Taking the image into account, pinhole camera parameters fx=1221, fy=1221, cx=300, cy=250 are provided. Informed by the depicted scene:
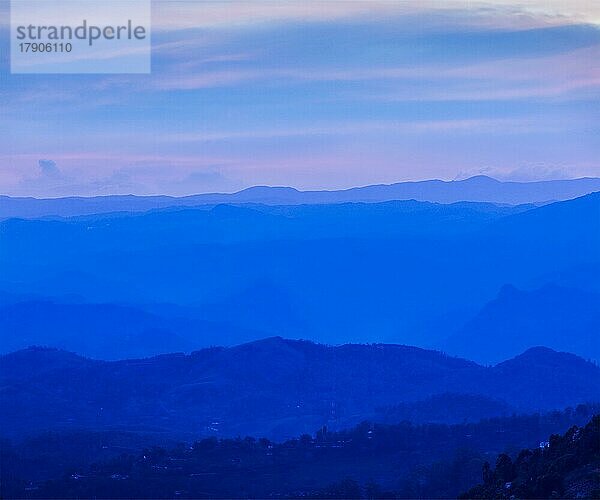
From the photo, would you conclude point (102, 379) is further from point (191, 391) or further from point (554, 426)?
point (554, 426)

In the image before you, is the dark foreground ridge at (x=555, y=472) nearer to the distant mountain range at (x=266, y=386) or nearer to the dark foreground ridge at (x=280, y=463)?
the dark foreground ridge at (x=280, y=463)

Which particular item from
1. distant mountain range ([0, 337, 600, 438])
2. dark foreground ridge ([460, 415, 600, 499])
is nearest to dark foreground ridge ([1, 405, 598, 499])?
dark foreground ridge ([460, 415, 600, 499])

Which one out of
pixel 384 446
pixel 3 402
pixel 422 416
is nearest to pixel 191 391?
pixel 3 402

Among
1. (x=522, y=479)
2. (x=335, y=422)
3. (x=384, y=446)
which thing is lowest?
(x=335, y=422)

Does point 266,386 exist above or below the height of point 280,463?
below

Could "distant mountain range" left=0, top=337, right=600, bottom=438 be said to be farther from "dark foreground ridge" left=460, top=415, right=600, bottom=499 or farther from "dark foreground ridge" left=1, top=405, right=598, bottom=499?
"dark foreground ridge" left=460, top=415, right=600, bottom=499

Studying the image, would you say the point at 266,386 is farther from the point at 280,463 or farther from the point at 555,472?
the point at 555,472

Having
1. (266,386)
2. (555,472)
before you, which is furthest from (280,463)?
(266,386)

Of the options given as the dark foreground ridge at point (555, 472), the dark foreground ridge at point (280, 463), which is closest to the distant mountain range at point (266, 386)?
the dark foreground ridge at point (280, 463)
